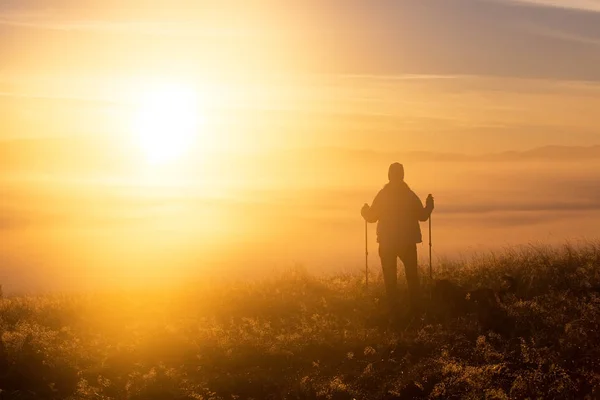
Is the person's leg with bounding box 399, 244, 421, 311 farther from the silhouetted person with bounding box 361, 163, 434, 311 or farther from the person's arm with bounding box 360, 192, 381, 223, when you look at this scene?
the person's arm with bounding box 360, 192, 381, 223

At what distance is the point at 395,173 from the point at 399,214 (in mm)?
876

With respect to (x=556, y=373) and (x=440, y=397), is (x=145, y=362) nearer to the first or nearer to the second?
(x=440, y=397)

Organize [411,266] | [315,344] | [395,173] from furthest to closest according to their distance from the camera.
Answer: [395,173] < [411,266] < [315,344]

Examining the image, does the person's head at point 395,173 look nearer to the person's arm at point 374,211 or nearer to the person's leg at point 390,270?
the person's arm at point 374,211

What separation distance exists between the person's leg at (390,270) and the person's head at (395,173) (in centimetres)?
147

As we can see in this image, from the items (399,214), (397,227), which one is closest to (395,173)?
(399,214)

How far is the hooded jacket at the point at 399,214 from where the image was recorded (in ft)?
56.5

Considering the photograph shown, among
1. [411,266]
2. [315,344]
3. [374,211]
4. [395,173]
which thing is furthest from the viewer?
[374,211]

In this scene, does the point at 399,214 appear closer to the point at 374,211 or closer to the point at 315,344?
the point at 374,211

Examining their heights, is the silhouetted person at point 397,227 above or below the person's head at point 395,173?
below

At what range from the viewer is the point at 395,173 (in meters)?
17.3

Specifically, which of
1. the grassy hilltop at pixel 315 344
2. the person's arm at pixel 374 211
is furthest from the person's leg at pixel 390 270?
the person's arm at pixel 374 211

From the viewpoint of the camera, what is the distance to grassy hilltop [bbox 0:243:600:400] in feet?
41.8

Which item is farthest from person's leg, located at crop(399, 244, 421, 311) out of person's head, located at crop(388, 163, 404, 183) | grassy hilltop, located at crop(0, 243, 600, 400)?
person's head, located at crop(388, 163, 404, 183)
